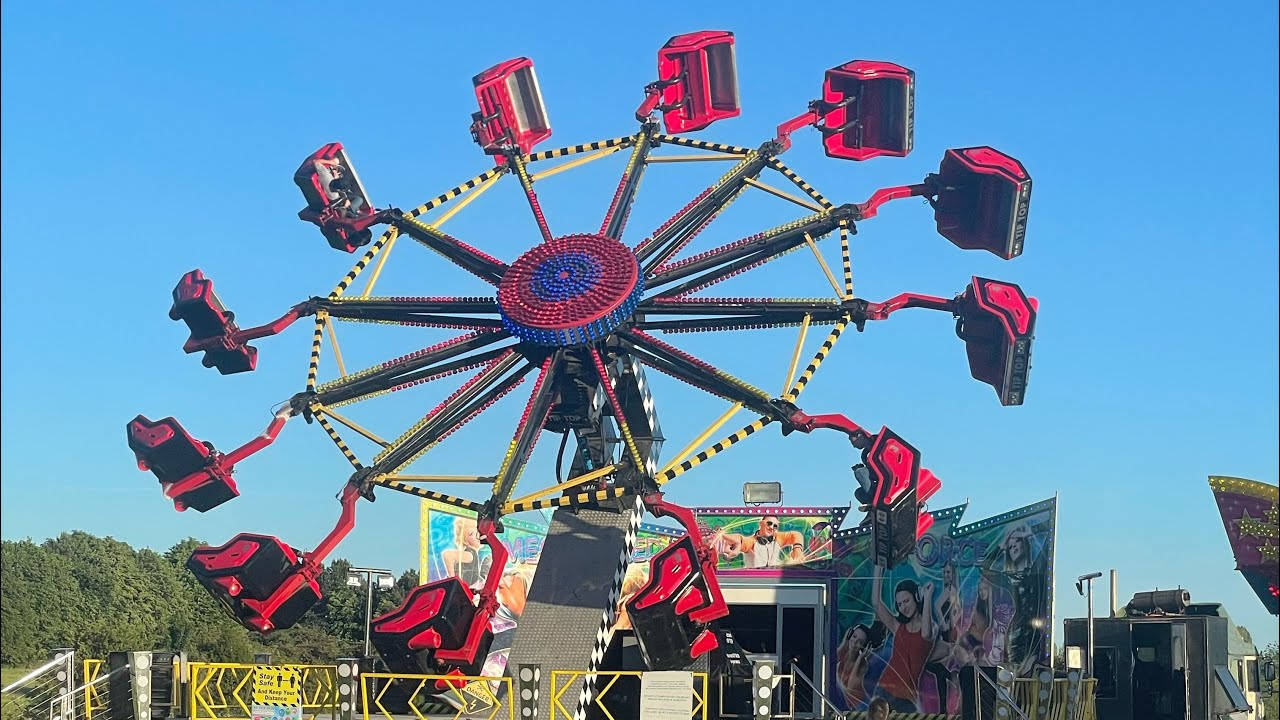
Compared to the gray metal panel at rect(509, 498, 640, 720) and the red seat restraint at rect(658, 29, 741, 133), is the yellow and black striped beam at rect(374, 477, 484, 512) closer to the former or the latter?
the gray metal panel at rect(509, 498, 640, 720)

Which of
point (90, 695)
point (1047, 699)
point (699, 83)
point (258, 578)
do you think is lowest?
point (90, 695)

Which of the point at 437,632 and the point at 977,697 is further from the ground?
the point at 437,632

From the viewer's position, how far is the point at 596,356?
26.3 metres

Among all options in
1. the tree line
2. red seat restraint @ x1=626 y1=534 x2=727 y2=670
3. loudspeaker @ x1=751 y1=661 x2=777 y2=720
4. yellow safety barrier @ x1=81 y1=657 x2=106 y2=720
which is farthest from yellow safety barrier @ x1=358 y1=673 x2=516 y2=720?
the tree line

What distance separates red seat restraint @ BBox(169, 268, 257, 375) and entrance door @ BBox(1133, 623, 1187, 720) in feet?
63.3

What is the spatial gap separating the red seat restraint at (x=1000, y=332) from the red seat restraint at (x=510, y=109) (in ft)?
34.5

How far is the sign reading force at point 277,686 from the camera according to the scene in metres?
22.3

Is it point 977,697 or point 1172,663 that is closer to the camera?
point 977,697

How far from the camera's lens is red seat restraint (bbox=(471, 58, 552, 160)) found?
30594 mm

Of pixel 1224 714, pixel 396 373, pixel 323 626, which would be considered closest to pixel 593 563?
pixel 396 373

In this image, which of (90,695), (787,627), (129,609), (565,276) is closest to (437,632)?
(90,695)

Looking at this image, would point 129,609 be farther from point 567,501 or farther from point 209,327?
point 567,501

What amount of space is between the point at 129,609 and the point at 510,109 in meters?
50.4

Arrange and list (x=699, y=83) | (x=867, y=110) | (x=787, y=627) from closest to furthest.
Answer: (x=867, y=110) < (x=699, y=83) < (x=787, y=627)
